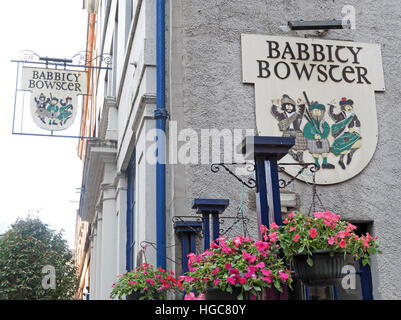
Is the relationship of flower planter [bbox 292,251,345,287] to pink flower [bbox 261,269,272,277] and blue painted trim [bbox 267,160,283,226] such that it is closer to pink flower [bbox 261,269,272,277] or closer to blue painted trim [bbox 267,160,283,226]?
pink flower [bbox 261,269,272,277]

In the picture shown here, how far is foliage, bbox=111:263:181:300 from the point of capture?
22.2ft

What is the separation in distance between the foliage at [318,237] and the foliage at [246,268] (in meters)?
0.11

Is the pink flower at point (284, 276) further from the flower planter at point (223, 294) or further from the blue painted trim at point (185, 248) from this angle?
the blue painted trim at point (185, 248)

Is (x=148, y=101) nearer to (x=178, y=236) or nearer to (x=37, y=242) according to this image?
(x=178, y=236)

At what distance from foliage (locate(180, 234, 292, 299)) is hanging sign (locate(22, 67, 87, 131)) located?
8.87 meters

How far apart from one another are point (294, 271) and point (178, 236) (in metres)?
3.41

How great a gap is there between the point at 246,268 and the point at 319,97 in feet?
15.7

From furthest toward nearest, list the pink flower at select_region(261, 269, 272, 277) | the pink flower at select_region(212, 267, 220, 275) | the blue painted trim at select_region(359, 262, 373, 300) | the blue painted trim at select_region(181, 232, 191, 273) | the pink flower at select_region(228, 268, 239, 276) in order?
the blue painted trim at select_region(359, 262, 373, 300) < the blue painted trim at select_region(181, 232, 191, 273) < the pink flower at select_region(212, 267, 220, 275) < the pink flower at select_region(228, 268, 239, 276) < the pink flower at select_region(261, 269, 272, 277)

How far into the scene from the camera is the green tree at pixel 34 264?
70.2ft

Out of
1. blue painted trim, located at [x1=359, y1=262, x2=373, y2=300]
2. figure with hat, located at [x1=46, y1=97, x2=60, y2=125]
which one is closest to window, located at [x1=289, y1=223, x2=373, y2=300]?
blue painted trim, located at [x1=359, y1=262, x2=373, y2=300]

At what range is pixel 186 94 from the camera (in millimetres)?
8258

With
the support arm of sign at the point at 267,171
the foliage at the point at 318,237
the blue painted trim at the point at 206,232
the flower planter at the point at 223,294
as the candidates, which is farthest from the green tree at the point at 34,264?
the foliage at the point at 318,237

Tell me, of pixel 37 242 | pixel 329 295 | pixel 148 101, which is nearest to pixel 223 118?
pixel 148 101
